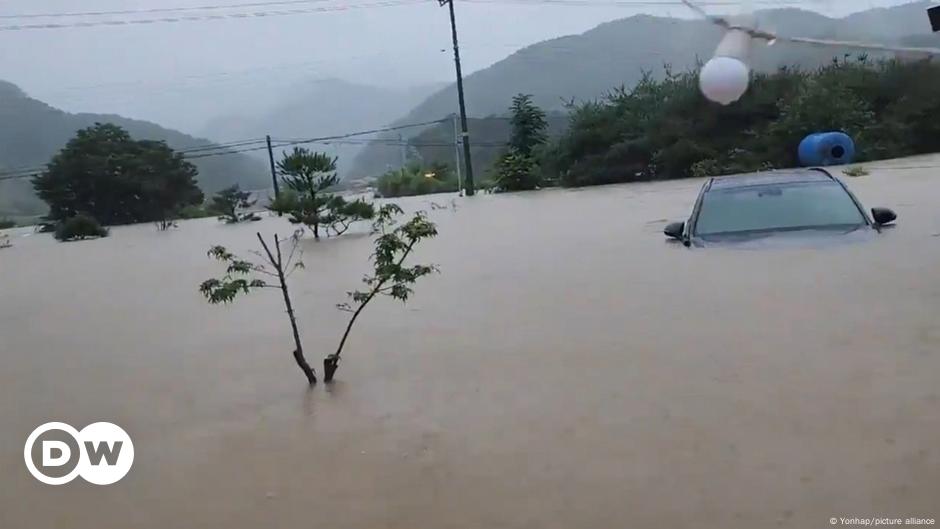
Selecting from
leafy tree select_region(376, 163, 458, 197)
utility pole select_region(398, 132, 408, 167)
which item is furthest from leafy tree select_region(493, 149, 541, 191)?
utility pole select_region(398, 132, 408, 167)

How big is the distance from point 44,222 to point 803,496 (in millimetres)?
35459

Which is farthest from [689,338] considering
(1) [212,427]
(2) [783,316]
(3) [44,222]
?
(3) [44,222]

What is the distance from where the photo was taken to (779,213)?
791cm

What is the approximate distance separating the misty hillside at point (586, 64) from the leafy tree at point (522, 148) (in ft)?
4.29

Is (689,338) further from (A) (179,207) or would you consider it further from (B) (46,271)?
(A) (179,207)

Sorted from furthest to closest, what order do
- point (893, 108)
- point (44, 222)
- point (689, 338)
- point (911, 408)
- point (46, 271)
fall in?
point (44, 222), point (893, 108), point (46, 271), point (689, 338), point (911, 408)

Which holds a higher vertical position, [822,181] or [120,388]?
[822,181]

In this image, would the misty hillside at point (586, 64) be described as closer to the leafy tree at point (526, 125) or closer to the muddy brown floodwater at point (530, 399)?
the leafy tree at point (526, 125)

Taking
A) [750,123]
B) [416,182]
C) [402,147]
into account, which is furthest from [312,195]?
→ [402,147]

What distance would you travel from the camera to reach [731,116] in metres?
30.9

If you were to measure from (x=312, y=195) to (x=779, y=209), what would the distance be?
31.4ft

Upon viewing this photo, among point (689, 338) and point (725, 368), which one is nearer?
point (725, 368)

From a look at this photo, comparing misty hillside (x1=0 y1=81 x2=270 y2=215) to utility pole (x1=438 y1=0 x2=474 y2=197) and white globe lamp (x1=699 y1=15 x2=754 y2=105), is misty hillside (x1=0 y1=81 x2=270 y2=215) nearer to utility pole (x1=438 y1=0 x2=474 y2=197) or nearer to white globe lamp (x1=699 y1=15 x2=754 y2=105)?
utility pole (x1=438 y1=0 x2=474 y2=197)

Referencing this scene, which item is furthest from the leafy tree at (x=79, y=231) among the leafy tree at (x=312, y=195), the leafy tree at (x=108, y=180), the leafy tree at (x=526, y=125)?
the leafy tree at (x=526, y=125)
